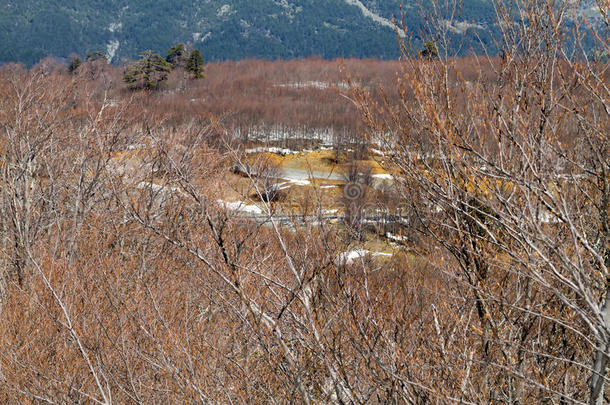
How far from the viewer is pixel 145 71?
237ft

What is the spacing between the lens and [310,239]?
6539 mm

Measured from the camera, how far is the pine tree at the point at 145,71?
69188 mm

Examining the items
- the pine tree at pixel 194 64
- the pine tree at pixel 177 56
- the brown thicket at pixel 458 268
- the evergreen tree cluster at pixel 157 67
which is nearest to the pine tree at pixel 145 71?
the evergreen tree cluster at pixel 157 67

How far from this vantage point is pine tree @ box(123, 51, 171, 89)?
69188 mm

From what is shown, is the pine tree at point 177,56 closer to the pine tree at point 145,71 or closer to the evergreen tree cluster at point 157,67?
the evergreen tree cluster at point 157,67

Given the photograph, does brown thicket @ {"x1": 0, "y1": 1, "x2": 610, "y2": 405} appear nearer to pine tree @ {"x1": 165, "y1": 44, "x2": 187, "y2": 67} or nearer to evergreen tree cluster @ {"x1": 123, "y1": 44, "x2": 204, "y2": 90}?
evergreen tree cluster @ {"x1": 123, "y1": 44, "x2": 204, "y2": 90}

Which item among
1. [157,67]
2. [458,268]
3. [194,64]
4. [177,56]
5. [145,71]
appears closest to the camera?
[458,268]

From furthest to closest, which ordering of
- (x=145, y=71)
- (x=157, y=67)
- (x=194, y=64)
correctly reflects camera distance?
(x=194, y=64) → (x=157, y=67) → (x=145, y=71)

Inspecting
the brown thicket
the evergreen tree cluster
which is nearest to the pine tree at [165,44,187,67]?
the evergreen tree cluster

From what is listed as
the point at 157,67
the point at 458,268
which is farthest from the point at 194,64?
the point at 458,268

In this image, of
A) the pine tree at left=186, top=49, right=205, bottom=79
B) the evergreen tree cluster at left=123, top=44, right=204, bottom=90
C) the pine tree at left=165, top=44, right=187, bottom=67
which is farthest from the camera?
the pine tree at left=186, top=49, right=205, bottom=79

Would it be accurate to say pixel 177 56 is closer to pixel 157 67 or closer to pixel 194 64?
pixel 194 64

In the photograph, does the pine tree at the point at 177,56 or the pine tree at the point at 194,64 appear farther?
the pine tree at the point at 194,64

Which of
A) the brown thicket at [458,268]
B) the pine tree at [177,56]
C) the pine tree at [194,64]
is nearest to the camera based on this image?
the brown thicket at [458,268]
